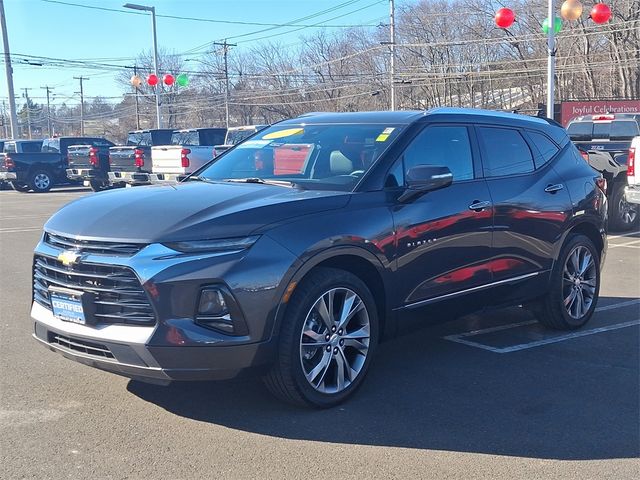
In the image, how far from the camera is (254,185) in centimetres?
483

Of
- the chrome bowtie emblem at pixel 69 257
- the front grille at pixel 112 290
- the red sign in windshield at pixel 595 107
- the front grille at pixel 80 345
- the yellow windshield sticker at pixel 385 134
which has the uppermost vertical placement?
the red sign in windshield at pixel 595 107

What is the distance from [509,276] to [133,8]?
1083 inches

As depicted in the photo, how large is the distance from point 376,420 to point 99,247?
1.91 metres

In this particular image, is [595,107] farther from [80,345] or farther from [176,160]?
[80,345]

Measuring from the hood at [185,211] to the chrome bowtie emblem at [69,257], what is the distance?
0.35ft

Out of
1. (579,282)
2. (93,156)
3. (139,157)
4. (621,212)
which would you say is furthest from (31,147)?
(579,282)

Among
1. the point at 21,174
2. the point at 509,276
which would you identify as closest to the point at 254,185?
the point at 509,276

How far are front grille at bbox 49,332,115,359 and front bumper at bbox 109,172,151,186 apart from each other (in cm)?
1558

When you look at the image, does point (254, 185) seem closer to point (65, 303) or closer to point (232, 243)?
point (232, 243)

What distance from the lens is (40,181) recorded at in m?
26.8

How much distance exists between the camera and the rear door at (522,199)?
5.49m

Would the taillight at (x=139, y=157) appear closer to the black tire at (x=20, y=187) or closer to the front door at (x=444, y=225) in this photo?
the black tire at (x=20, y=187)

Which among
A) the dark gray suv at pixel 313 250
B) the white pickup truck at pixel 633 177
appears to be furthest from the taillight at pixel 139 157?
the dark gray suv at pixel 313 250

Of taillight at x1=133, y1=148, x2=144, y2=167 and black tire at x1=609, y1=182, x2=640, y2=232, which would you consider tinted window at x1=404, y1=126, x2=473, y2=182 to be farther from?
taillight at x1=133, y1=148, x2=144, y2=167
